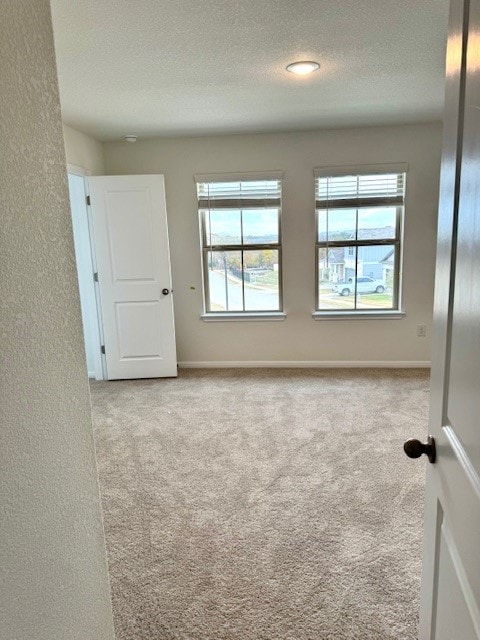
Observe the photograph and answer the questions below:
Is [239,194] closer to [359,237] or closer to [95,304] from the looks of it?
[359,237]

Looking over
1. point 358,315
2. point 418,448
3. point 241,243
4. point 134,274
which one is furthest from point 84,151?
point 418,448

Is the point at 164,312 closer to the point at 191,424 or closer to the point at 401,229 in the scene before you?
the point at 191,424

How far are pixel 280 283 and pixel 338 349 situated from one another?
3.16 feet

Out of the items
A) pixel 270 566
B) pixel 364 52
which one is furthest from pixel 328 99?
pixel 270 566

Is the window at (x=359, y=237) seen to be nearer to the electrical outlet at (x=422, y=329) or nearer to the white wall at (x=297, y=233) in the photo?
the white wall at (x=297, y=233)

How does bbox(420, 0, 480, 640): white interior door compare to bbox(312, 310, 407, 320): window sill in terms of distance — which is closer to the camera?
bbox(420, 0, 480, 640): white interior door

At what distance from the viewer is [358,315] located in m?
4.63

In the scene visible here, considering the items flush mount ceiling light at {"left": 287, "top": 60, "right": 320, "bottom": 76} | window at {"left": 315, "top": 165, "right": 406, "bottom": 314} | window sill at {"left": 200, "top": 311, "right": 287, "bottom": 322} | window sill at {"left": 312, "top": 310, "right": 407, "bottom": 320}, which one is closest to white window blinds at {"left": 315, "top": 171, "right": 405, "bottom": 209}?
window at {"left": 315, "top": 165, "right": 406, "bottom": 314}

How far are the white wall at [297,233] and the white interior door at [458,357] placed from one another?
3580mm

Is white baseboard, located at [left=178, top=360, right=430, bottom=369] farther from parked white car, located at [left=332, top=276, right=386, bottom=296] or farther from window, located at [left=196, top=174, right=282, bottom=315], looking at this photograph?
parked white car, located at [left=332, top=276, right=386, bottom=296]

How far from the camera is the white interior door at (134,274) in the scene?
429cm

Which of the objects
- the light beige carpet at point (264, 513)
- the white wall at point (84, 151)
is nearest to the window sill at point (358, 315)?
the light beige carpet at point (264, 513)

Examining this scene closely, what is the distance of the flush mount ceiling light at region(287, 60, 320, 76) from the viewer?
2615 mm

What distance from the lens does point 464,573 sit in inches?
34.8
